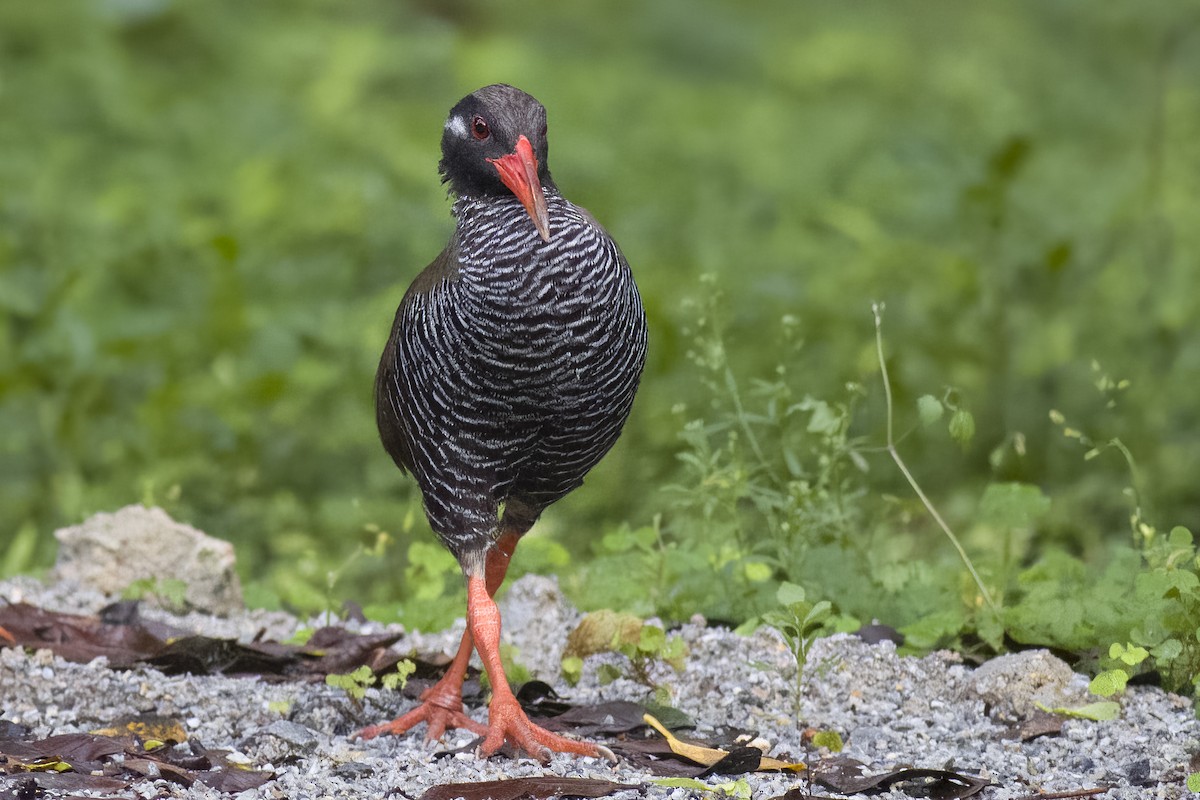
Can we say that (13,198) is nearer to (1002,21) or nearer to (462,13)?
(462,13)

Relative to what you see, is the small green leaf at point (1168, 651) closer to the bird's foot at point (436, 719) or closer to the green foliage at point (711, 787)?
the green foliage at point (711, 787)

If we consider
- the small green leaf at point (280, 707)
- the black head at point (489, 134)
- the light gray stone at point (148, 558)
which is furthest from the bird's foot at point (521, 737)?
the light gray stone at point (148, 558)

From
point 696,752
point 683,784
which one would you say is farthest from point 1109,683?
point 683,784

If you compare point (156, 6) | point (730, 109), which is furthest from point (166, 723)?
point (156, 6)

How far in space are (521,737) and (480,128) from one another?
1863 millimetres

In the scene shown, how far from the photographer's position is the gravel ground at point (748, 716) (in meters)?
4.48

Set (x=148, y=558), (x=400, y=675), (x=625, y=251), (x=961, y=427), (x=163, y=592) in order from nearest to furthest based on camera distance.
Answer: (x=400, y=675) < (x=961, y=427) < (x=163, y=592) < (x=148, y=558) < (x=625, y=251)

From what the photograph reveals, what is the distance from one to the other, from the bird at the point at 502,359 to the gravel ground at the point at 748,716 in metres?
0.25

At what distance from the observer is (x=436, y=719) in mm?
5043

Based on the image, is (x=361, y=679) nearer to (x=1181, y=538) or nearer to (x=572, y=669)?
(x=572, y=669)

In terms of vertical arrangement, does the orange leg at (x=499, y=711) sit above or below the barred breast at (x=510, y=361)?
below

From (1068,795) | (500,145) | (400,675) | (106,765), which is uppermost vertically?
(500,145)

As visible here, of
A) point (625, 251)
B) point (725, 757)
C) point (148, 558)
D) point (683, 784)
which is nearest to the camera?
point (683, 784)

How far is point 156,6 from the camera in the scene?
42.7ft
